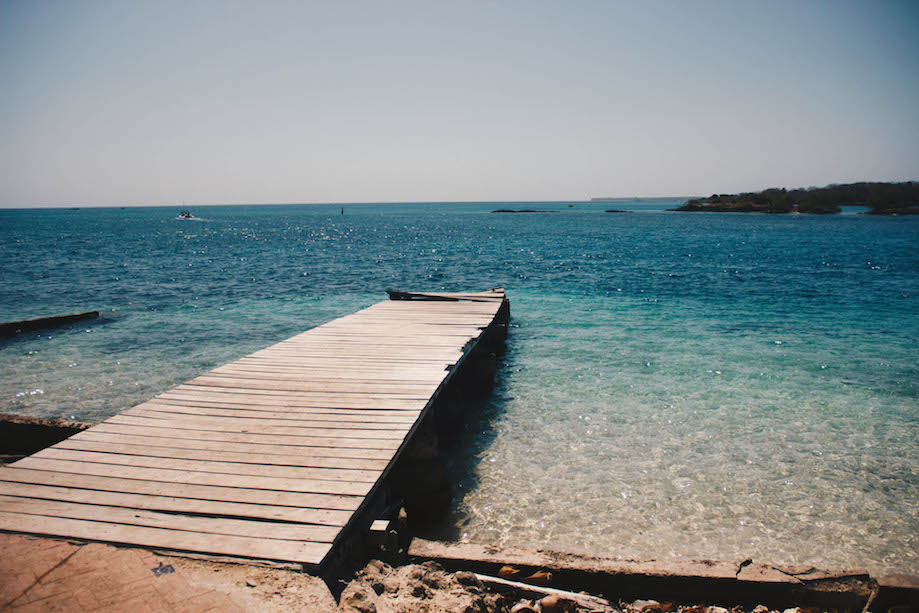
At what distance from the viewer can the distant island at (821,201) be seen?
395 ft

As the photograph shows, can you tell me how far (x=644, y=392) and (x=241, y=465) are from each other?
820 centimetres

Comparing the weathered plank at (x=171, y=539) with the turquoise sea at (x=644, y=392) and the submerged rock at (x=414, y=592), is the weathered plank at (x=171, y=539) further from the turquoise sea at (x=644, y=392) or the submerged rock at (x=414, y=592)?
the turquoise sea at (x=644, y=392)

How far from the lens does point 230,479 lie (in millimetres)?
4355

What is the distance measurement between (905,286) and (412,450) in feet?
95.3

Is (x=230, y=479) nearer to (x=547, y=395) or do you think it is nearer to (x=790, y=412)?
(x=547, y=395)

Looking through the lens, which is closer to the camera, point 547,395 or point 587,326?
point 547,395

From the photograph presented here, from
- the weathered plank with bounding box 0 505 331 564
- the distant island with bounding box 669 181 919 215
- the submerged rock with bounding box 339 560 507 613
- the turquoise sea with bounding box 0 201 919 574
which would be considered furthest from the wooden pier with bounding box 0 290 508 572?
the distant island with bounding box 669 181 919 215

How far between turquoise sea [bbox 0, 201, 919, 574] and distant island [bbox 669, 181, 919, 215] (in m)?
118

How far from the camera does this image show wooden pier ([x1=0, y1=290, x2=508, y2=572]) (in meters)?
3.65

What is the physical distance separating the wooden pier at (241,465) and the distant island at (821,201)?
471 ft

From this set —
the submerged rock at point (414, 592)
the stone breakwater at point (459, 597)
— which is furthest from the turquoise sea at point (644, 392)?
the submerged rock at point (414, 592)

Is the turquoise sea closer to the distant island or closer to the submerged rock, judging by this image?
the submerged rock

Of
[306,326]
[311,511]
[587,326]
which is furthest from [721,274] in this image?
[311,511]

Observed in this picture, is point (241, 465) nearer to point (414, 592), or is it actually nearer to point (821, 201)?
point (414, 592)
